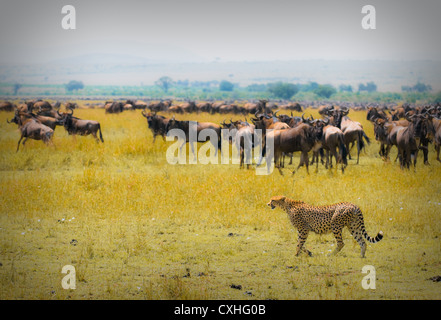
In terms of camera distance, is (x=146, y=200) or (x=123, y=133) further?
(x=123, y=133)

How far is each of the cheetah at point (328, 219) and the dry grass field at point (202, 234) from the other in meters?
0.39

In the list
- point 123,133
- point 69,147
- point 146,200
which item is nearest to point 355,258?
point 146,200

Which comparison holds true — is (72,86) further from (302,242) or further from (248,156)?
(302,242)

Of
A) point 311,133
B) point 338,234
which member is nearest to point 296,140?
point 311,133

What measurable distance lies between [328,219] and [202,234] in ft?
8.55

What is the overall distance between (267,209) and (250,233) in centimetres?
149

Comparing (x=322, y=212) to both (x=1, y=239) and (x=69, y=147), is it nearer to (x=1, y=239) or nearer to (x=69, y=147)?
(x=1, y=239)

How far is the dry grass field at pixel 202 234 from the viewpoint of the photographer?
21.3 ft

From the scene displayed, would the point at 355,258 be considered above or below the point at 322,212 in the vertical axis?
below

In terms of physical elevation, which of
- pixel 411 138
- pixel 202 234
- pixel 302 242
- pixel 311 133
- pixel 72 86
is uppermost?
pixel 72 86

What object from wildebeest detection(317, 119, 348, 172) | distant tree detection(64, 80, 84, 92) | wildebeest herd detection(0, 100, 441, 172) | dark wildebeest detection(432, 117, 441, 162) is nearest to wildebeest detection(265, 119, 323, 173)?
wildebeest herd detection(0, 100, 441, 172)

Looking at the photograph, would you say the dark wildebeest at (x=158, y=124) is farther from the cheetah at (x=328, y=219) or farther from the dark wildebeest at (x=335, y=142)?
the cheetah at (x=328, y=219)

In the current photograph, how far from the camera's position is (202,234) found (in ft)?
29.3

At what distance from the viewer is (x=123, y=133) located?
2491 cm
